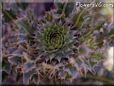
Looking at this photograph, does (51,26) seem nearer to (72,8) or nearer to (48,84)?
(72,8)

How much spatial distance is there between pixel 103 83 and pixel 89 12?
1.44 ft

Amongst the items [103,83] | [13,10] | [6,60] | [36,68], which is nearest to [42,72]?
[36,68]

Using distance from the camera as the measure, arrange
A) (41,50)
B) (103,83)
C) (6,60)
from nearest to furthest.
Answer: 1. (41,50)
2. (6,60)
3. (103,83)

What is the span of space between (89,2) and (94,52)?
17cm

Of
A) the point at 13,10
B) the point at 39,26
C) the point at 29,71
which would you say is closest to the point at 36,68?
the point at 29,71

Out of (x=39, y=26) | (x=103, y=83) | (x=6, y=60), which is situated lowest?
(x=103, y=83)

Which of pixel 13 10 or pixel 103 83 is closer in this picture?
pixel 13 10

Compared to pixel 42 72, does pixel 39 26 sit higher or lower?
higher

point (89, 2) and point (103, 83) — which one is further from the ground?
point (89, 2)

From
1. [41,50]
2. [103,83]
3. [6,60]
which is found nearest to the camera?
[41,50]

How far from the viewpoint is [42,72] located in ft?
3.01

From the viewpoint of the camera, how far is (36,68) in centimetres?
89

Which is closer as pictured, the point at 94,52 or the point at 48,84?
the point at 94,52

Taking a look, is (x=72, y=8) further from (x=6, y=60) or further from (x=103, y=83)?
(x=103, y=83)
